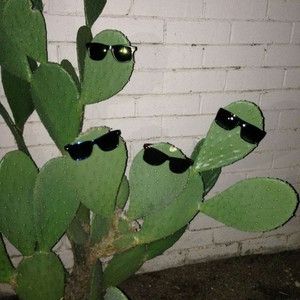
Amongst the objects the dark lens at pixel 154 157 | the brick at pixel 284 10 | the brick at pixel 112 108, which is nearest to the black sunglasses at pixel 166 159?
the dark lens at pixel 154 157

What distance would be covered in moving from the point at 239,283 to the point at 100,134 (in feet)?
3.79

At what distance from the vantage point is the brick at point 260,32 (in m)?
1.38

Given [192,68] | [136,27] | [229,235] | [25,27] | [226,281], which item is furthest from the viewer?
[229,235]

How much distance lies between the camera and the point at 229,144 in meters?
0.93

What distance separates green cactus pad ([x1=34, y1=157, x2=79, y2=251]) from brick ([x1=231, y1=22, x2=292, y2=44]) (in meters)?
0.87

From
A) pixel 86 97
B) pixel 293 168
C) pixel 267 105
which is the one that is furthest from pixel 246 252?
pixel 86 97

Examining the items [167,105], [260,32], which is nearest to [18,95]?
[167,105]

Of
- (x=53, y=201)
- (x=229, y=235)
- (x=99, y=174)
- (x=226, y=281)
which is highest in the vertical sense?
(x=99, y=174)

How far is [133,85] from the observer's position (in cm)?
135

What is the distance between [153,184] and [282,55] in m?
0.89

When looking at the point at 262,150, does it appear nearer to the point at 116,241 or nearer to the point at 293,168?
the point at 293,168

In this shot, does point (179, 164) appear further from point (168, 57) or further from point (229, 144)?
point (168, 57)

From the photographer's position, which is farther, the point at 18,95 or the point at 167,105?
the point at 167,105

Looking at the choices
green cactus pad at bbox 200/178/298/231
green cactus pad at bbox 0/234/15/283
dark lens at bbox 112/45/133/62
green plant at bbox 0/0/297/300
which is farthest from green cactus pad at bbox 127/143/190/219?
green cactus pad at bbox 0/234/15/283
